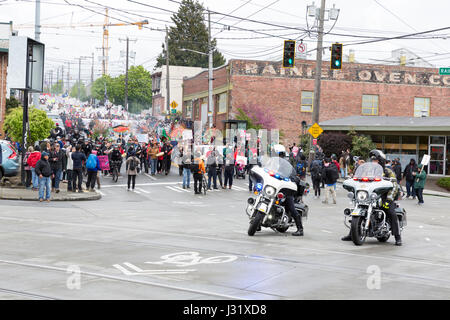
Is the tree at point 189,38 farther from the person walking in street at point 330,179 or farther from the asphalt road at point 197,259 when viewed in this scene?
the asphalt road at point 197,259

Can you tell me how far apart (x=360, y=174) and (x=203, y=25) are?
85.7 metres

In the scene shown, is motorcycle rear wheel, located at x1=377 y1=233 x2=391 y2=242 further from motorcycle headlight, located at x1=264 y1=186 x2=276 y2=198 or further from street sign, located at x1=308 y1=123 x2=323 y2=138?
street sign, located at x1=308 y1=123 x2=323 y2=138

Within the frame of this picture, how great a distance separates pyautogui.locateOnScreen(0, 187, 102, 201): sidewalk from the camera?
19875 mm

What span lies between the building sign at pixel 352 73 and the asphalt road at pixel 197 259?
33.8m

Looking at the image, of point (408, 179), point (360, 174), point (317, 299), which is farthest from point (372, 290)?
point (408, 179)

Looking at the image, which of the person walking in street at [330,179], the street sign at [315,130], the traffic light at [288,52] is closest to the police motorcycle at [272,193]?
the person walking in street at [330,179]

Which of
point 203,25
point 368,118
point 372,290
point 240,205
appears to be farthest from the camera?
point 203,25

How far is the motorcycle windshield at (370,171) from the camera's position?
1190 cm

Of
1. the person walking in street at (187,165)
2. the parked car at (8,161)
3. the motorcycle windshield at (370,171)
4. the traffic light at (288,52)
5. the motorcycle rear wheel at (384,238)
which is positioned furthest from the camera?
the traffic light at (288,52)

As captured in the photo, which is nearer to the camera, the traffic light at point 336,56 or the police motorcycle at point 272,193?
the police motorcycle at point 272,193

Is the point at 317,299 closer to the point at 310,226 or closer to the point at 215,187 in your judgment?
the point at 310,226

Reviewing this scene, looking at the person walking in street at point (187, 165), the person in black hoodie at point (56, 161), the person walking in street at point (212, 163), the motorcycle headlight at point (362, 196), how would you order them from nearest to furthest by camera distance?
1. the motorcycle headlight at point (362, 196)
2. the person in black hoodie at point (56, 161)
3. the person walking in street at point (187, 165)
4. the person walking in street at point (212, 163)

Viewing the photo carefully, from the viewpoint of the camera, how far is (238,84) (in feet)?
165

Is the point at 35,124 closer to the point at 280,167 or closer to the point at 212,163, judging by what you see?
the point at 212,163
